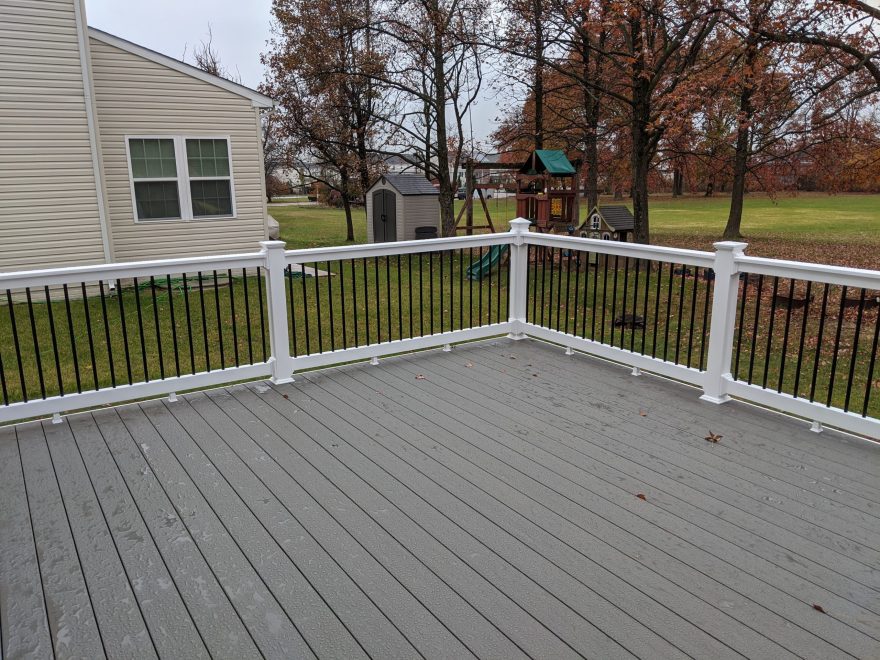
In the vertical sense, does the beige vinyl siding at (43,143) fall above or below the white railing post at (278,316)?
above

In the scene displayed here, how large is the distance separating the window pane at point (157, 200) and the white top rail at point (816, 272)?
8.81m

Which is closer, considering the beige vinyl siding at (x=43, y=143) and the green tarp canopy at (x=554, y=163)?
the beige vinyl siding at (x=43, y=143)

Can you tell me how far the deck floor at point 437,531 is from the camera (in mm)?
2010

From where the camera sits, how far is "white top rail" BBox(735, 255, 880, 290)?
10.4ft

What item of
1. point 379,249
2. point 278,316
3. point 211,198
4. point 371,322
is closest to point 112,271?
point 278,316

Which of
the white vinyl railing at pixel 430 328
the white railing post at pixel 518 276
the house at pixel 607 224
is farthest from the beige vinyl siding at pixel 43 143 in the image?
the house at pixel 607 224

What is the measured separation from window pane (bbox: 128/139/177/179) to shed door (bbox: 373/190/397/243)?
7033 mm

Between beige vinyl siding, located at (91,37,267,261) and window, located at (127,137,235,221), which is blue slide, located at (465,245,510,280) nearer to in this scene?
beige vinyl siding, located at (91,37,267,261)

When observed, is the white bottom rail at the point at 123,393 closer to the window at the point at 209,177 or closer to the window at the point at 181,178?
the window at the point at 181,178

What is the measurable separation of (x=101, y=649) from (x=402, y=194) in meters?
14.7

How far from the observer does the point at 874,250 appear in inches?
564

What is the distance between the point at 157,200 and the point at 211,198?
82 cm

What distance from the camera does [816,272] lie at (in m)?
3.32

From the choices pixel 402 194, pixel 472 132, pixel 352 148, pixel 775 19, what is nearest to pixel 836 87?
pixel 775 19
